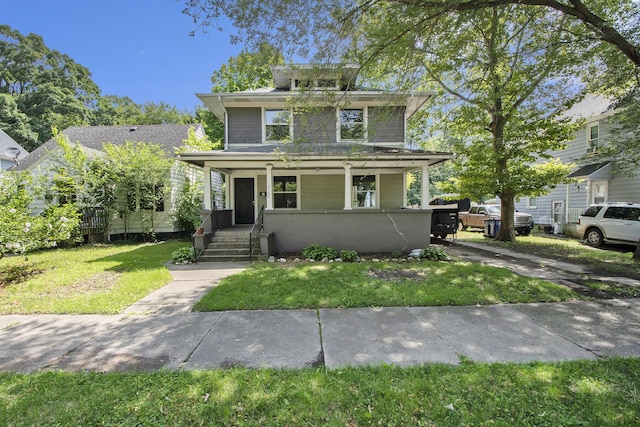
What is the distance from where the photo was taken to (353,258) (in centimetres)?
871

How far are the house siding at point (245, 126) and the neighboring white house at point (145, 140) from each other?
2523 mm

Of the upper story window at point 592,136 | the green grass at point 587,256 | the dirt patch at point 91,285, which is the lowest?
the dirt patch at point 91,285

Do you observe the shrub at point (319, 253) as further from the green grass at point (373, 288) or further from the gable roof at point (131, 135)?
the gable roof at point (131, 135)

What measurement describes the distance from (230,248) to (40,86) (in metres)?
37.3

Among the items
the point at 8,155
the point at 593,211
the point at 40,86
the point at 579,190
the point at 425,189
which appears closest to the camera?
the point at 425,189

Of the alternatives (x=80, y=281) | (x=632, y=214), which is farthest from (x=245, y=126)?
(x=632, y=214)

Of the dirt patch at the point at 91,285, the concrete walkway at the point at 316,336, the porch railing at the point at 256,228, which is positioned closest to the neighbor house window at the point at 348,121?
the porch railing at the point at 256,228

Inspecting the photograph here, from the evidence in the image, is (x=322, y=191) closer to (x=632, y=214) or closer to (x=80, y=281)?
(x=80, y=281)

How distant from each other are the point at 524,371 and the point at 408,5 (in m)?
5.86

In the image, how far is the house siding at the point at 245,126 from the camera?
11664 mm

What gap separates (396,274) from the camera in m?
6.71

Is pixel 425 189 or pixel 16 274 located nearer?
pixel 16 274

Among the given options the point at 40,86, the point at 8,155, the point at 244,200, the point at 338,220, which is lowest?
the point at 338,220

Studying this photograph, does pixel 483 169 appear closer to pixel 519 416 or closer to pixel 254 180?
pixel 254 180
